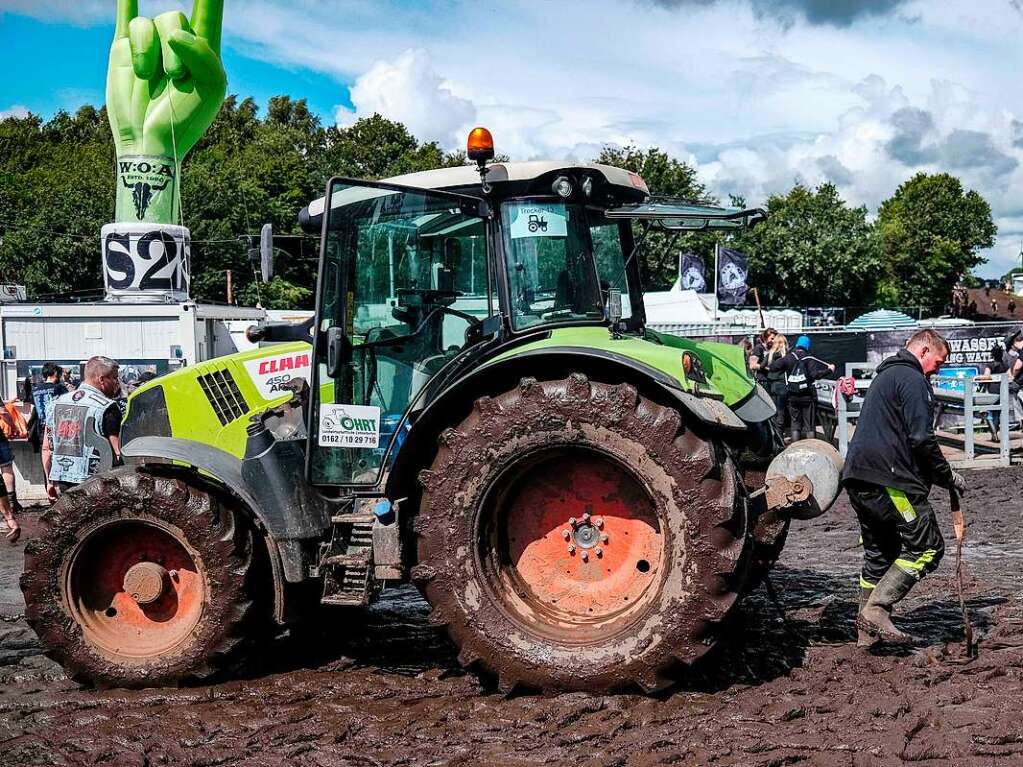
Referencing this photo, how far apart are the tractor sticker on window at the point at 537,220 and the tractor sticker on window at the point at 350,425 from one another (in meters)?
1.18

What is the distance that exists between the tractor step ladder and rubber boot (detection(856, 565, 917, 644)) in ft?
8.76

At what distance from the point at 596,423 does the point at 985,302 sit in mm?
65016

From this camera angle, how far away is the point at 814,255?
48188mm

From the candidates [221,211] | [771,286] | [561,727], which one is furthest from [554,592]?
[771,286]

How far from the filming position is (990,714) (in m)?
4.71

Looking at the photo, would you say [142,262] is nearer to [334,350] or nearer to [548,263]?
[334,350]

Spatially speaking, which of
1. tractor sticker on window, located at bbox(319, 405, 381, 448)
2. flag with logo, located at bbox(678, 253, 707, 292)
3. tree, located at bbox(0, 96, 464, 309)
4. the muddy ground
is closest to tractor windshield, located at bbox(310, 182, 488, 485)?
tractor sticker on window, located at bbox(319, 405, 381, 448)

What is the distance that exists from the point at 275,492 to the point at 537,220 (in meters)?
1.94

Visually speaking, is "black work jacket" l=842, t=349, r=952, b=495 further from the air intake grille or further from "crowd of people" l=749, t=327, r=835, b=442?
"crowd of people" l=749, t=327, r=835, b=442

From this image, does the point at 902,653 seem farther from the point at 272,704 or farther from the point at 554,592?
the point at 272,704

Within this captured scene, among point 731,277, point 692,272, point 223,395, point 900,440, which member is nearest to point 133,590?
point 223,395

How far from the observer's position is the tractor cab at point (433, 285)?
539cm

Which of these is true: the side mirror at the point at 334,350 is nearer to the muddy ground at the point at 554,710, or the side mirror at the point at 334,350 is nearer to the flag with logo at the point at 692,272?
the muddy ground at the point at 554,710

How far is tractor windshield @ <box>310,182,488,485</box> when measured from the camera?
543 cm
